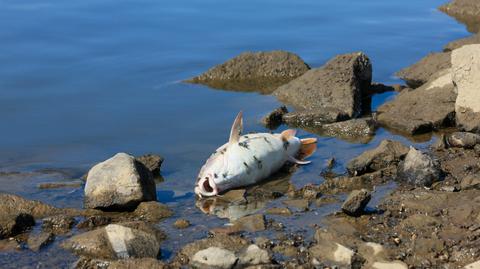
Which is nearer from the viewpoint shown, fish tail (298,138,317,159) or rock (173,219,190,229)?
rock (173,219,190,229)

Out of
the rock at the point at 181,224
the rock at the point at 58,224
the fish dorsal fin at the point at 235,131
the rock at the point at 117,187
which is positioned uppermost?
the fish dorsal fin at the point at 235,131

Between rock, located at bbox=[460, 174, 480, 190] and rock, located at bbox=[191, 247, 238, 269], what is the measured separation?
3196 millimetres

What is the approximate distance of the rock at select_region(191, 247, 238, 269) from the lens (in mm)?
8180

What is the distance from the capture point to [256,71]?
1614cm

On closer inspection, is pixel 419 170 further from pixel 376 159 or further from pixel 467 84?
pixel 467 84

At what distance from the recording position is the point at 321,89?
46.3 feet

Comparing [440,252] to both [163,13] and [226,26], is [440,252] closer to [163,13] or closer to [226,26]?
[226,26]

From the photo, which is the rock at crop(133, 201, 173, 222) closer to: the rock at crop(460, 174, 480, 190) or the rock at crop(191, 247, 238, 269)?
the rock at crop(191, 247, 238, 269)

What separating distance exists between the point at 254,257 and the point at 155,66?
871 centimetres

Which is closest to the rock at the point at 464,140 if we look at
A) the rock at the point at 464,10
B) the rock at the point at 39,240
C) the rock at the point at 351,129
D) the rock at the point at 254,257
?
the rock at the point at 351,129

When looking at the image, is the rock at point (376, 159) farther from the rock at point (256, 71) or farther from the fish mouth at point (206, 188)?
the rock at point (256, 71)

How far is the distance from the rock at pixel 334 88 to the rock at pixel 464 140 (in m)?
2.00

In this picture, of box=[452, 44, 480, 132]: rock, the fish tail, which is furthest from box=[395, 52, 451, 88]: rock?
the fish tail

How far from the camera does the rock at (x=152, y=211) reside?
9.80 metres
